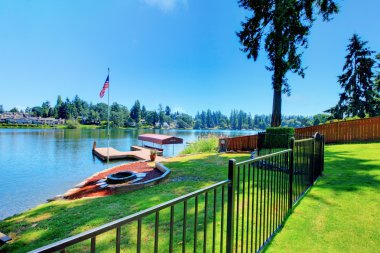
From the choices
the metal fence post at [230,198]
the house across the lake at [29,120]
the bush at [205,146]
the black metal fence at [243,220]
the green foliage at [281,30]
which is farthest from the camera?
the house across the lake at [29,120]

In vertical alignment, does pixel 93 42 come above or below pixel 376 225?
above

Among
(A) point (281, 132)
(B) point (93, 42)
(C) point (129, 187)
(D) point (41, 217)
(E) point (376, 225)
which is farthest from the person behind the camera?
(B) point (93, 42)

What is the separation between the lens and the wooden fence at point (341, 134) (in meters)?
13.1

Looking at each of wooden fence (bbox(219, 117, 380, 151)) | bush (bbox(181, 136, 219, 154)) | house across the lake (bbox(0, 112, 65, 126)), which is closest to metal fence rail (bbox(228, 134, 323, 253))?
wooden fence (bbox(219, 117, 380, 151))

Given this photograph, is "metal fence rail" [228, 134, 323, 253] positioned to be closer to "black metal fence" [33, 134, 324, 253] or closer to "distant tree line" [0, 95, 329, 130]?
"black metal fence" [33, 134, 324, 253]

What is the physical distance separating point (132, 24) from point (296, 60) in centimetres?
1343

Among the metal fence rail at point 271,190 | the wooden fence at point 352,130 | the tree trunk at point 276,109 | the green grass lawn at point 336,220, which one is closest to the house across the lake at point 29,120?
the tree trunk at point 276,109

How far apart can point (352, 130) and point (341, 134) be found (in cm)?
67

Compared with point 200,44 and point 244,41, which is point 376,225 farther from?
point 200,44

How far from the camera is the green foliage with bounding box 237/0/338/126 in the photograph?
1207 cm

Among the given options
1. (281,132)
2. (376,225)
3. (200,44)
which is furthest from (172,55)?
(376,225)

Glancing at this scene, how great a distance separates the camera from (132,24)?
17.4 meters

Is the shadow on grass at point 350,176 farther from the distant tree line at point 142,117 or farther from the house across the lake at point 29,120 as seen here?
the house across the lake at point 29,120

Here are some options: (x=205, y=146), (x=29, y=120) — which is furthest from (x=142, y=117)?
(x=205, y=146)
